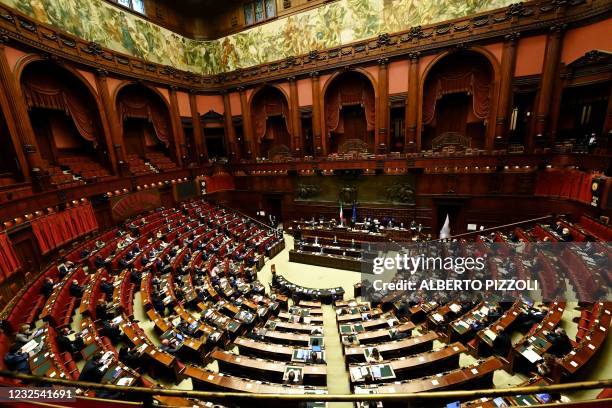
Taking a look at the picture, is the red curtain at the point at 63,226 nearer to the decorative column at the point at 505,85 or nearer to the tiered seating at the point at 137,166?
the tiered seating at the point at 137,166

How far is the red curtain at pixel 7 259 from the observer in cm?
777

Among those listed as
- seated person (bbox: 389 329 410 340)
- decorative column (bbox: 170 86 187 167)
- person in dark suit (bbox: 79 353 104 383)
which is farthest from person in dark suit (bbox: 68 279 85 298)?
decorative column (bbox: 170 86 187 167)

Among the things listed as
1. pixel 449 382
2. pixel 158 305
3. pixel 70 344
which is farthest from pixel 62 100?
pixel 449 382

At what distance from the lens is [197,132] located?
1823 centimetres

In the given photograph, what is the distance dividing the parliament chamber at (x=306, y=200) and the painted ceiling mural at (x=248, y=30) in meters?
0.10

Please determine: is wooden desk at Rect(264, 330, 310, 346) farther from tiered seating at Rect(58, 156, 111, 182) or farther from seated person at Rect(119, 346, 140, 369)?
tiered seating at Rect(58, 156, 111, 182)

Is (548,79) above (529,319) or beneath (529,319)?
above

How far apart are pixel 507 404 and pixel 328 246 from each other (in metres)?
9.09

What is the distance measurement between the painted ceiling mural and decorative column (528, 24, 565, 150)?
2.36 metres

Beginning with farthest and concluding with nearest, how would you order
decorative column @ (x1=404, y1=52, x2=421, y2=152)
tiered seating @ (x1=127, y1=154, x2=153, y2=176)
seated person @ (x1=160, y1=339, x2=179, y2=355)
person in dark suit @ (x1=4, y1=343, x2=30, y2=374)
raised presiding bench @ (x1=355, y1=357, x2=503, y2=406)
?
tiered seating @ (x1=127, y1=154, x2=153, y2=176)
decorative column @ (x1=404, y1=52, x2=421, y2=152)
seated person @ (x1=160, y1=339, x2=179, y2=355)
person in dark suit @ (x1=4, y1=343, x2=30, y2=374)
raised presiding bench @ (x1=355, y1=357, x2=503, y2=406)

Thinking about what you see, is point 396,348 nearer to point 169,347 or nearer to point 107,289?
point 169,347

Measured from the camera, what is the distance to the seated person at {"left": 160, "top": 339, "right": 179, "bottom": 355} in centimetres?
595

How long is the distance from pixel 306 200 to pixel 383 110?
685cm

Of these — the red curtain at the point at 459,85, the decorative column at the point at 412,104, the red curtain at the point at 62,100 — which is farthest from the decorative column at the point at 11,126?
the red curtain at the point at 459,85
